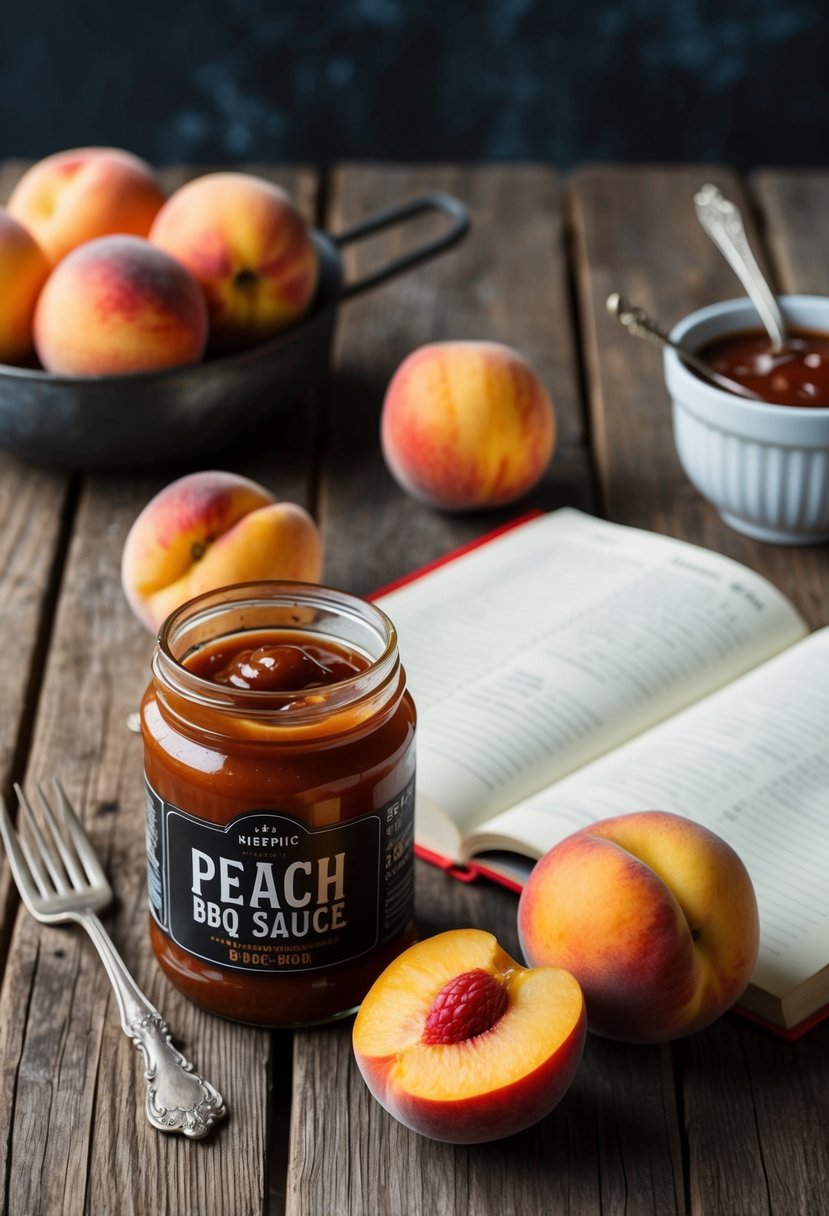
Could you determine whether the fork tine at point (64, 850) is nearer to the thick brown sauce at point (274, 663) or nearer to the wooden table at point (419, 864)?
the wooden table at point (419, 864)

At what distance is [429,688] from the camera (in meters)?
1.01

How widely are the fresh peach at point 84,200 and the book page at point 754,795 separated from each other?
2.30 feet

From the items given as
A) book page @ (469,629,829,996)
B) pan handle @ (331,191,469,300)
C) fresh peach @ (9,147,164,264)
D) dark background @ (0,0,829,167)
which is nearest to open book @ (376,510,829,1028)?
book page @ (469,629,829,996)

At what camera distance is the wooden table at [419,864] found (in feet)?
2.26

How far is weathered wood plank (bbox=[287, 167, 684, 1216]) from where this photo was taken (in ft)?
2.25

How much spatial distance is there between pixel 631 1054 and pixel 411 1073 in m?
0.14

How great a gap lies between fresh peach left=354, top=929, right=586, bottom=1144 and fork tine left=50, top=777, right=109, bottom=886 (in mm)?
227

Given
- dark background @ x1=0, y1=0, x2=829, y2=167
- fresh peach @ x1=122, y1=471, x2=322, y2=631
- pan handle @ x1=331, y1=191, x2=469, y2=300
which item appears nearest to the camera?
fresh peach @ x1=122, y1=471, x2=322, y2=631

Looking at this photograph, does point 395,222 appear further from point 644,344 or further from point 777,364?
point 777,364

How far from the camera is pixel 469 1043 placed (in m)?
0.68

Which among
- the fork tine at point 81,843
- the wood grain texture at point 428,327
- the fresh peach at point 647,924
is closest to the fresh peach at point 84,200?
the wood grain texture at point 428,327

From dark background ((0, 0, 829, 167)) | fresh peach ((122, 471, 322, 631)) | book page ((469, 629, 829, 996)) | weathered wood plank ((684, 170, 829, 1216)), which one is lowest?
dark background ((0, 0, 829, 167))

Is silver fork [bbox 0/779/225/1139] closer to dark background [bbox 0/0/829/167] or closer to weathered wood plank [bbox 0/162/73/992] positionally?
weathered wood plank [bbox 0/162/73/992]

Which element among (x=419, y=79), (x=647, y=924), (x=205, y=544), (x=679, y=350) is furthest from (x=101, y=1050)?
(x=419, y=79)
